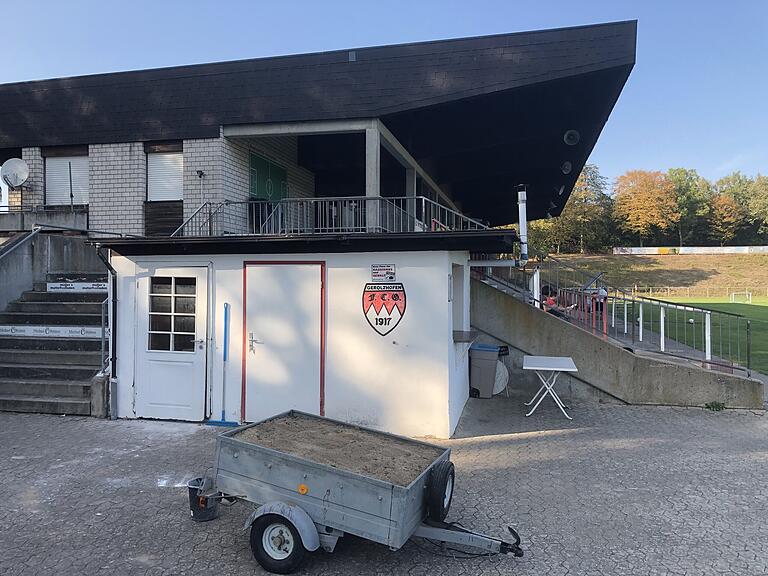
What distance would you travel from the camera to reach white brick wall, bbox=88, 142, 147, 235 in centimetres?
1264

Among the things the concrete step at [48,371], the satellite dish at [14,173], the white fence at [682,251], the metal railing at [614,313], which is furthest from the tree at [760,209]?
the concrete step at [48,371]

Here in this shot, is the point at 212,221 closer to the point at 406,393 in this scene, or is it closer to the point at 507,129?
the point at 406,393

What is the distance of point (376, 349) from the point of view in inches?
296

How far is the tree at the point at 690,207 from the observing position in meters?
80.8

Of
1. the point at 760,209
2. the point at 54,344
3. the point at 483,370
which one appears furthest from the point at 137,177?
the point at 760,209

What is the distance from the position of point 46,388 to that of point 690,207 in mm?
90568

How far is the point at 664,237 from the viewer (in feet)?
271

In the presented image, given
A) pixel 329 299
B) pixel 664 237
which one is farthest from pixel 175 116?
pixel 664 237

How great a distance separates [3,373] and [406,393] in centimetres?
671

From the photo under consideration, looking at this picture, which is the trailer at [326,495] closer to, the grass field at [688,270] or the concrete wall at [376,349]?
the concrete wall at [376,349]

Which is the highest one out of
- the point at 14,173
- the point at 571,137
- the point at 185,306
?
the point at 571,137

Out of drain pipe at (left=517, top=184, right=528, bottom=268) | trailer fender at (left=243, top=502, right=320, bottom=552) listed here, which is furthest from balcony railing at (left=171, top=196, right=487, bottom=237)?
trailer fender at (left=243, top=502, right=320, bottom=552)

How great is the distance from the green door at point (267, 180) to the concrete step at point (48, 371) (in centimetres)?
583

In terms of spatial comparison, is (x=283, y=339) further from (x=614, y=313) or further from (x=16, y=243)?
(x=614, y=313)
